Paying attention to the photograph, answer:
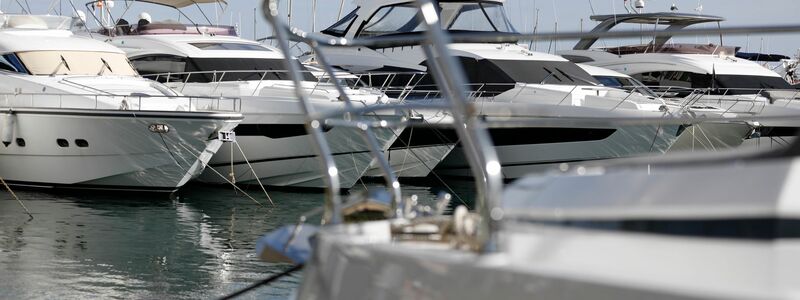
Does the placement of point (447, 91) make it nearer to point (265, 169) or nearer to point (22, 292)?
point (22, 292)

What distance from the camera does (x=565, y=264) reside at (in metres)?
2.87

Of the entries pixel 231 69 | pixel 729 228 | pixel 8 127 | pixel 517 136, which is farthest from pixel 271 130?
pixel 729 228

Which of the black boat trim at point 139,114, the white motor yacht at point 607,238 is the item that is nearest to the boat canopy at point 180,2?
the black boat trim at point 139,114

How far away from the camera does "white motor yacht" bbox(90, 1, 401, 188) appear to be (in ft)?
54.7

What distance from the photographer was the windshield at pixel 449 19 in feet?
66.9

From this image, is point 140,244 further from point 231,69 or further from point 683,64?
point 683,64

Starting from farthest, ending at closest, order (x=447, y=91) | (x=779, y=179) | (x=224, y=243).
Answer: (x=224, y=243)
(x=447, y=91)
(x=779, y=179)

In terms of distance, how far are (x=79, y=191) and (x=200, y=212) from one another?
2.28 metres

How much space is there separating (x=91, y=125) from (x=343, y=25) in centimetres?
737

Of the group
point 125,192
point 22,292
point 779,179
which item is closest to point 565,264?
point 779,179

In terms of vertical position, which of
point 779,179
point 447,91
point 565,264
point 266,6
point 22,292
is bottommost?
point 22,292

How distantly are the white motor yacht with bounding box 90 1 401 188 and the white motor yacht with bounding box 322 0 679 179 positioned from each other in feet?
3.48

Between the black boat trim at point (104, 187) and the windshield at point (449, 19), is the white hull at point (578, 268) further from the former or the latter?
the windshield at point (449, 19)

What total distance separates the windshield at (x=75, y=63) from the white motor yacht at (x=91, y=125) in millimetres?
14
